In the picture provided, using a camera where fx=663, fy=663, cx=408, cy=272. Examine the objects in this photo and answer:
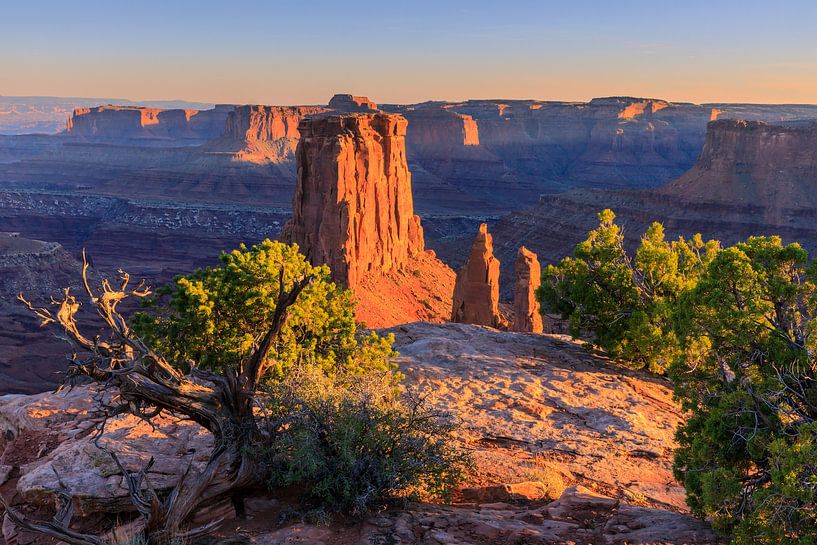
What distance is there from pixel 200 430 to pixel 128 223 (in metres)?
139

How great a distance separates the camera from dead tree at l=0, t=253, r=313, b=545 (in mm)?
9539

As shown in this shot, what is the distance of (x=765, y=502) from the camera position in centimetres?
843

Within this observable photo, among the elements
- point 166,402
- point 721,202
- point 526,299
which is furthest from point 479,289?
point 721,202

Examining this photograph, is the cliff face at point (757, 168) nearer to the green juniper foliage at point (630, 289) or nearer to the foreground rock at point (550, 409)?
the green juniper foliage at point (630, 289)

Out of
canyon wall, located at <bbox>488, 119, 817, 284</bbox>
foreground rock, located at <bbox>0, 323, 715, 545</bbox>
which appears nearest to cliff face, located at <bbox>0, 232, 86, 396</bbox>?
foreground rock, located at <bbox>0, 323, 715, 545</bbox>

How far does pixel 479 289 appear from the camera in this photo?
4991 cm

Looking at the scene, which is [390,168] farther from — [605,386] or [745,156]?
[745,156]

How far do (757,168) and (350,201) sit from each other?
8189cm

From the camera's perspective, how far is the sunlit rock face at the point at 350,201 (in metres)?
58.0

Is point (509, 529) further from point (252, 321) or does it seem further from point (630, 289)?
point (630, 289)

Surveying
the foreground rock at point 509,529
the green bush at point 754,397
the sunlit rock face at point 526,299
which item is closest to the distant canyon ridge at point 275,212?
the sunlit rock face at point 526,299

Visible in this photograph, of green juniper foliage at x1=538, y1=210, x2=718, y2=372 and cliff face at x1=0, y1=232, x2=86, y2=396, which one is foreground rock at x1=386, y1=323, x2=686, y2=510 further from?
cliff face at x1=0, y1=232, x2=86, y2=396

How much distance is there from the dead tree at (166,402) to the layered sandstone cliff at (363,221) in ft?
126

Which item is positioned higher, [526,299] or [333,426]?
[333,426]
